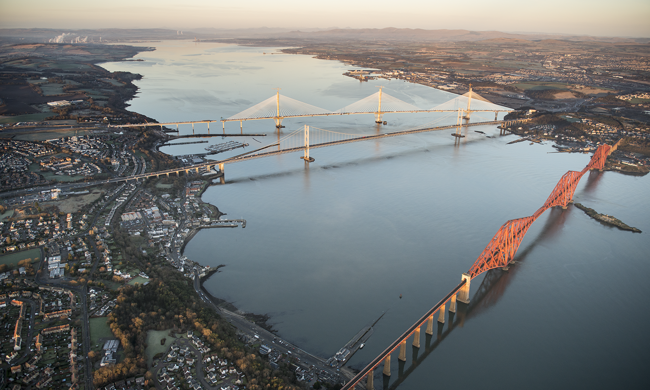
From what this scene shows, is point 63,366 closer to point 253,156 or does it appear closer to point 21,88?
point 253,156

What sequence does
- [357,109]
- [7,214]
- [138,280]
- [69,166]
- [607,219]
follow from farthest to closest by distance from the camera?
[357,109] < [69,166] < [607,219] < [7,214] < [138,280]

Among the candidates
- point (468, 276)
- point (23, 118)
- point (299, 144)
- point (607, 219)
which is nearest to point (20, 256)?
point (468, 276)

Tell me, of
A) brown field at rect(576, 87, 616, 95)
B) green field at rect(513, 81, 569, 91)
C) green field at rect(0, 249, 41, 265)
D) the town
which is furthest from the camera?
green field at rect(513, 81, 569, 91)

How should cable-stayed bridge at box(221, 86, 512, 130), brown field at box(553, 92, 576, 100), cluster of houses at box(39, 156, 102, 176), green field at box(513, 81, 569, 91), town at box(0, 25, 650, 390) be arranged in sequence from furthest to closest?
green field at box(513, 81, 569, 91), brown field at box(553, 92, 576, 100), cable-stayed bridge at box(221, 86, 512, 130), cluster of houses at box(39, 156, 102, 176), town at box(0, 25, 650, 390)

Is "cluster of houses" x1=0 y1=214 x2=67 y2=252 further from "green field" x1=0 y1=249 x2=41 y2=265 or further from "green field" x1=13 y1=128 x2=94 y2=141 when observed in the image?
"green field" x1=13 y1=128 x2=94 y2=141

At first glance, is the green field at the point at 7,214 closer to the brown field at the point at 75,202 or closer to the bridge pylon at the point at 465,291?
the brown field at the point at 75,202

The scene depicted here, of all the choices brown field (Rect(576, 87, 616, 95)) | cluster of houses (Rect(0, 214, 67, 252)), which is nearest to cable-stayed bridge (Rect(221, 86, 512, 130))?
brown field (Rect(576, 87, 616, 95))

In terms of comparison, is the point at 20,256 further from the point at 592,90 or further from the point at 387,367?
the point at 592,90

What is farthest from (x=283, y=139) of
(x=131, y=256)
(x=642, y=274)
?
(x=642, y=274)

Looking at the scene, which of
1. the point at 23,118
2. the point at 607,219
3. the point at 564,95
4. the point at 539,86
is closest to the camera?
the point at 607,219
